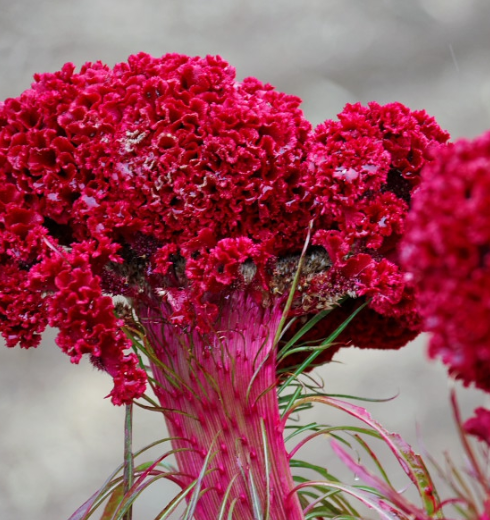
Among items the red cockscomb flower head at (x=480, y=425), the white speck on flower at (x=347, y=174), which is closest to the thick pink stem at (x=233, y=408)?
the white speck on flower at (x=347, y=174)

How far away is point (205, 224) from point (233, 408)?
19 cm

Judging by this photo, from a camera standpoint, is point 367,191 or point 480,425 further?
point 367,191

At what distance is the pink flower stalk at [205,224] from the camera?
0.68m

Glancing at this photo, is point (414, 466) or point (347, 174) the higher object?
point (347, 174)

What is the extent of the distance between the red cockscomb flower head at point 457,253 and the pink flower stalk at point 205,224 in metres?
0.31

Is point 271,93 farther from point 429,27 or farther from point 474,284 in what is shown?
point 429,27

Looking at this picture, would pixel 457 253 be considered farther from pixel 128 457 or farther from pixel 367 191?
pixel 128 457

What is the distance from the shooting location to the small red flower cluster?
2.23ft

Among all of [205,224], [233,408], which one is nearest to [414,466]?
[233,408]

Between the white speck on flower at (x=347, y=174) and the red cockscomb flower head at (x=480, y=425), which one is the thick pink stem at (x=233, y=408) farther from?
the red cockscomb flower head at (x=480, y=425)

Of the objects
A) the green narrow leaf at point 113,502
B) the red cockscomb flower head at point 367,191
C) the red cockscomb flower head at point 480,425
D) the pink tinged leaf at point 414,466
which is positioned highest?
the red cockscomb flower head at point 367,191

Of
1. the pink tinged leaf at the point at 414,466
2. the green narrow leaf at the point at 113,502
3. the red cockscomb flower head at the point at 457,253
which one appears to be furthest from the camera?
the green narrow leaf at the point at 113,502

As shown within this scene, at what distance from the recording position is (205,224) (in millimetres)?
698

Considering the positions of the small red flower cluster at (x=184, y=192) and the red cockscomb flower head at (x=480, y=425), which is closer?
the red cockscomb flower head at (x=480, y=425)
